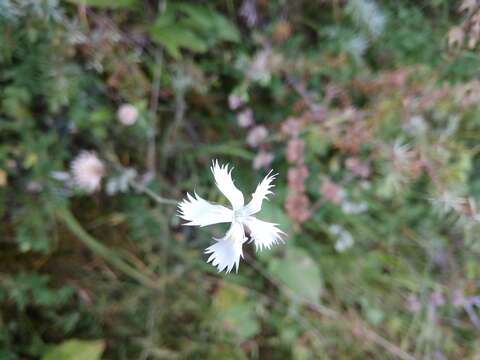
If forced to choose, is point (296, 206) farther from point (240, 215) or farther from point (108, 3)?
point (108, 3)

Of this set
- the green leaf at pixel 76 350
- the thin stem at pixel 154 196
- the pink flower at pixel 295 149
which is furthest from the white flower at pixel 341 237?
the green leaf at pixel 76 350

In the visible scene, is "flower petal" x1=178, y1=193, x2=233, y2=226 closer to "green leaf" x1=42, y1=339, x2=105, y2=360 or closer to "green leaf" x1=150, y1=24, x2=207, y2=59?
"green leaf" x1=150, y1=24, x2=207, y2=59

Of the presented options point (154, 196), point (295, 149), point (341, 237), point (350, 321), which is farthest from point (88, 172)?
point (350, 321)

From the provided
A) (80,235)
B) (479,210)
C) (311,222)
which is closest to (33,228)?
(80,235)

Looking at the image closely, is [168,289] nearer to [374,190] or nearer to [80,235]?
[80,235]

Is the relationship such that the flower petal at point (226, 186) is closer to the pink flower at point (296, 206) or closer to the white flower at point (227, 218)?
the white flower at point (227, 218)

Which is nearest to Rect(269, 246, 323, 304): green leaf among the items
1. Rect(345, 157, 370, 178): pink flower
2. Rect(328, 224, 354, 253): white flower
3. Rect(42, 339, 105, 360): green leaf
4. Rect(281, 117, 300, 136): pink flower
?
Rect(328, 224, 354, 253): white flower

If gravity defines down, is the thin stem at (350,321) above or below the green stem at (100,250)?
below

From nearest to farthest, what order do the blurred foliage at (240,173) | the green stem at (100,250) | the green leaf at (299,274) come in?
the blurred foliage at (240,173) < the green stem at (100,250) < the green leaf at (299,274)
